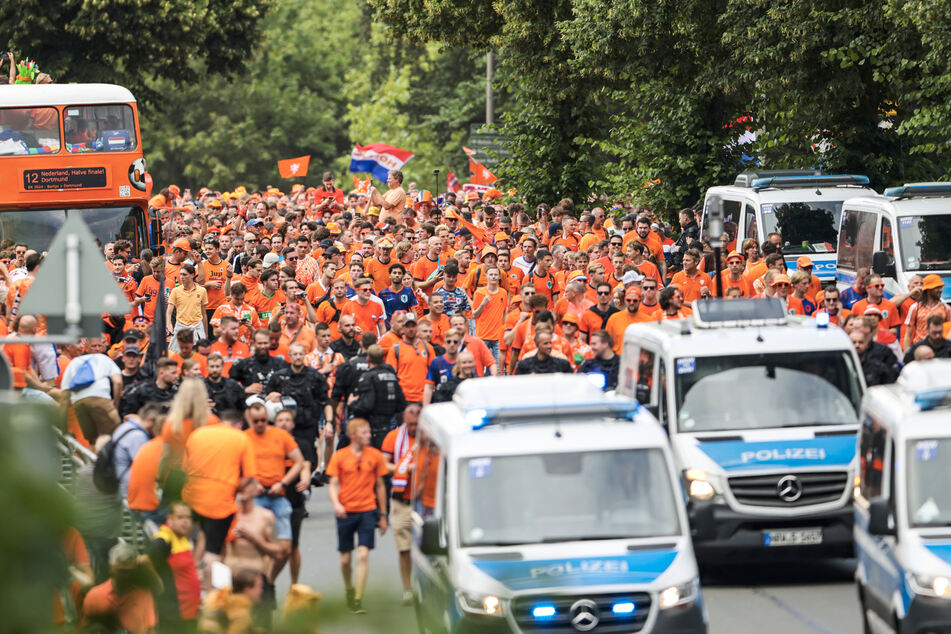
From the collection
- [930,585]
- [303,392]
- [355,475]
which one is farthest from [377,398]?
[930,585]

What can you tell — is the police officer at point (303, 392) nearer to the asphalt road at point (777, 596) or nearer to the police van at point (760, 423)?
the asphalt road at point (777, 596)

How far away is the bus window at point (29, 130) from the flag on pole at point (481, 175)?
16.0 meters

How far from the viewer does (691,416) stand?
36.5 ft

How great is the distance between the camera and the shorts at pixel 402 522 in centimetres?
1083

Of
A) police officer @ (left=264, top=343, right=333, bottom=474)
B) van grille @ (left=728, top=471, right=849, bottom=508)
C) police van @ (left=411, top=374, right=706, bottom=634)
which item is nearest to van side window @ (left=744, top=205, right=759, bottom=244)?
police officer @ (left=264, top=343, right=333, bottom=474)

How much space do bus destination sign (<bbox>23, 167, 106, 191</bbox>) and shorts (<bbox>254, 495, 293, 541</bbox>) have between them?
13.4 m

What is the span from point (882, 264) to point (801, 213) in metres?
4.60

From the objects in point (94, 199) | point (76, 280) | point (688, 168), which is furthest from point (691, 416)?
point (688, 168)

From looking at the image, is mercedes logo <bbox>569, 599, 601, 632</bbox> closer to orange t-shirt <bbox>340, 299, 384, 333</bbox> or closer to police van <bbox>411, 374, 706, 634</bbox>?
police van <bbox>411, 374, 706, 634</bbox>

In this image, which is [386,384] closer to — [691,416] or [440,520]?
[691,416]

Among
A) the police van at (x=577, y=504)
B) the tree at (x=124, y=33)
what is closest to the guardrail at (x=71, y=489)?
the police van at (x=577, y=504)

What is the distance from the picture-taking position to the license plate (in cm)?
1090

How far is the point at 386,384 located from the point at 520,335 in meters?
2.48

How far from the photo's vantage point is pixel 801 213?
2083 centimetres
